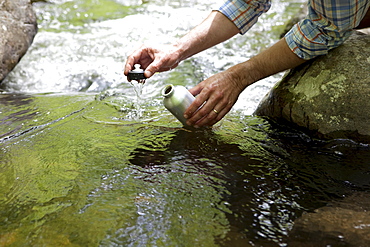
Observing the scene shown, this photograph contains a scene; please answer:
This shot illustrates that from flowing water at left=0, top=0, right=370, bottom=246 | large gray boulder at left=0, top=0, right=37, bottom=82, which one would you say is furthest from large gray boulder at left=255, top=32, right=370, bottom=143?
large gray boulder at left=0, top=0, right=37, bottom=82

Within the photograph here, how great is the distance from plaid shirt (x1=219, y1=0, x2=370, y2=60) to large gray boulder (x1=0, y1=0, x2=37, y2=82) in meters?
3.93

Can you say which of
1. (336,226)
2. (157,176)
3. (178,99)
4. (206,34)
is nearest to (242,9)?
(206,34)

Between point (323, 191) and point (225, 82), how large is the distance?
1.10 meters

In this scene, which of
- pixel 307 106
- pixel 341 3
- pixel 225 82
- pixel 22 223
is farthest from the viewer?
pixel 307 106

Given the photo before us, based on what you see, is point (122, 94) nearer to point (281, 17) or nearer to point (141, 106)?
point (141, 106)

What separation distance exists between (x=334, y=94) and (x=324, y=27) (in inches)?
22.0

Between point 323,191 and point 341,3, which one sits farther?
point 341,3

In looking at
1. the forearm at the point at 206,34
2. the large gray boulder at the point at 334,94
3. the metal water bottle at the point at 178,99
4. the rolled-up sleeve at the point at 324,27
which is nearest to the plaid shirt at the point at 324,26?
the rolled-up sleeve at the point at 324,27

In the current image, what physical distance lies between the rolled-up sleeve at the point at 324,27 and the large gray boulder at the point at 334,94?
0.15 m

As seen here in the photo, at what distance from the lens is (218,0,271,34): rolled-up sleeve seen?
3508mm

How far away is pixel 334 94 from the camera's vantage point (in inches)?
126

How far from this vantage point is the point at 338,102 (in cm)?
317

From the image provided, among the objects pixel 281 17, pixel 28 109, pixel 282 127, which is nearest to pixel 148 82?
pixel 28 109

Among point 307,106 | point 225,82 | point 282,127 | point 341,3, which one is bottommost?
point 282,127
